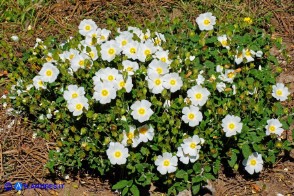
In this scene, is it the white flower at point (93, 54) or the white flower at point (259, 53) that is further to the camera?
the white flower at point (259, 53)

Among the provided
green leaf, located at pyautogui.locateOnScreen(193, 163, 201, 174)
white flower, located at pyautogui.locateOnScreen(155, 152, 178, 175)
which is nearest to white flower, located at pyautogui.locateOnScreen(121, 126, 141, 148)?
white flower, located at pyautogui.locateOnScreen(155, 152, 178, 175)

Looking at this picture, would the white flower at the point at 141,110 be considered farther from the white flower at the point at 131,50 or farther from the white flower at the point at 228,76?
the white flower at the point at 228,76

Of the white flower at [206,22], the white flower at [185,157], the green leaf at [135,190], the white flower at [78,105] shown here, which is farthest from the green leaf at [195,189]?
the white flower at [206,22]

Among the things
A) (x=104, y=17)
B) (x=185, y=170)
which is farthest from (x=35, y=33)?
(x=185, y=170)

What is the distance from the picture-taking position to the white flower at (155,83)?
292 cm

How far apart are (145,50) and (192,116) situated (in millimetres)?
526

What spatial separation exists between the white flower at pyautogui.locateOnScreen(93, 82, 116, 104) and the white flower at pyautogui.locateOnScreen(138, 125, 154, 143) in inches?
9.8

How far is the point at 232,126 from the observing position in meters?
2.86

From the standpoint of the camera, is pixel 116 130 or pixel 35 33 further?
pixel 35 33

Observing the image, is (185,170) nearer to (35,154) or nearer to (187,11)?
(35,154)

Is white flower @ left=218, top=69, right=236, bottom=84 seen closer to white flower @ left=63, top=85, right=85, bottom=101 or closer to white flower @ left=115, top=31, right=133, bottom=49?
white flower @ left=115, top=31, right=133, bottom=49

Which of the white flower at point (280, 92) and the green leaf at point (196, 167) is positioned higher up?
the white flower at point (280, 92)

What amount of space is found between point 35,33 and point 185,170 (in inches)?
69.0

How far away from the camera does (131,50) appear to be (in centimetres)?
308
